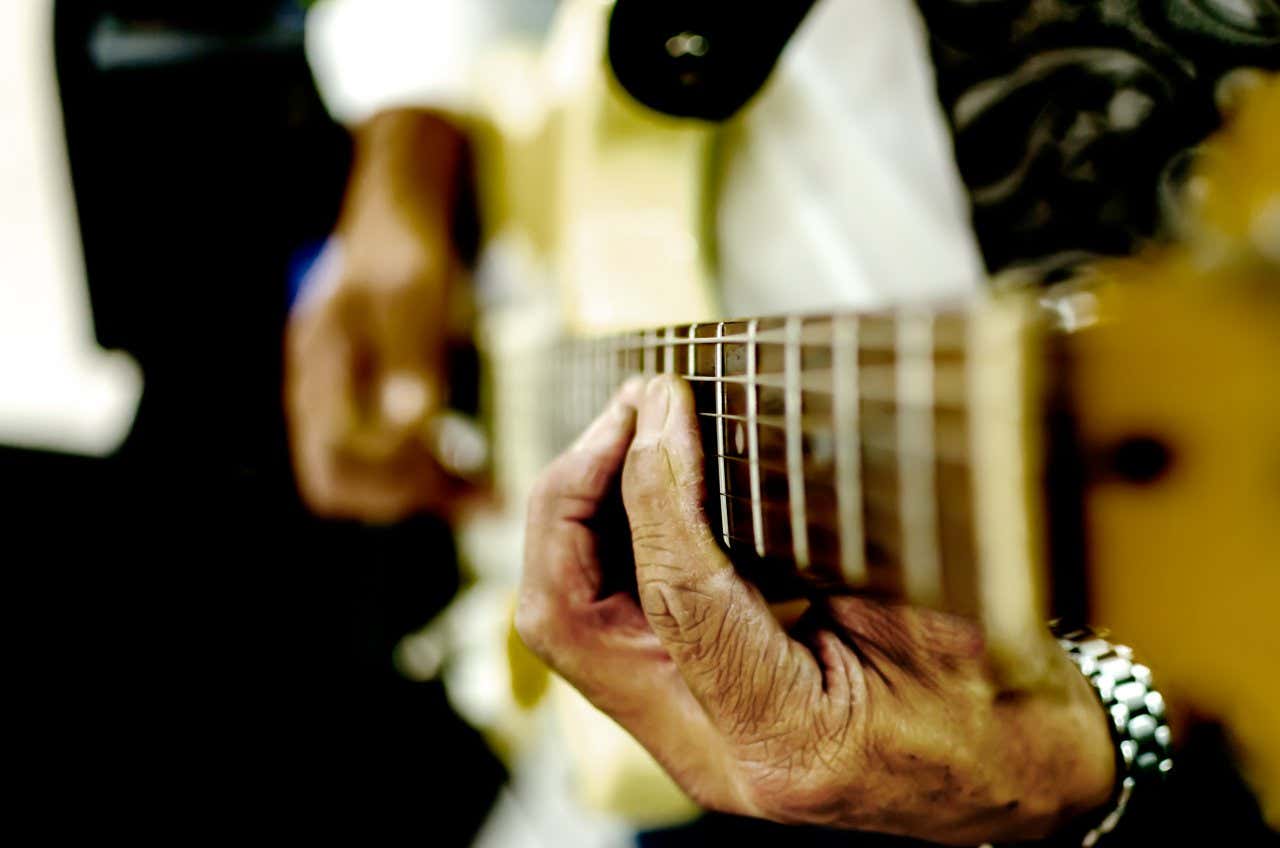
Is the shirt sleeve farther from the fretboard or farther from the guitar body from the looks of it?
the fretboard

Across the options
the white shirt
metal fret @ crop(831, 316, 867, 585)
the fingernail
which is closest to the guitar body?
the white shirt

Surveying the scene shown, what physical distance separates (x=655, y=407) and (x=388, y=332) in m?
0.63

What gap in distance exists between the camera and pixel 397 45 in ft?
4.06

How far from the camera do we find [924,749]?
1.22 ft

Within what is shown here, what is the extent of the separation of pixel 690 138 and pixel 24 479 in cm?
133

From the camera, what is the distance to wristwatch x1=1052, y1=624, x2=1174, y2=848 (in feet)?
1.41

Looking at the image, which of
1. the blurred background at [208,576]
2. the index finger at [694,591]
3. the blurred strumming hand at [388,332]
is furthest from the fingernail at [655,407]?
the blurred background at [208,576]

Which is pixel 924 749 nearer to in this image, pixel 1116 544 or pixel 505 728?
pixel 1116 544

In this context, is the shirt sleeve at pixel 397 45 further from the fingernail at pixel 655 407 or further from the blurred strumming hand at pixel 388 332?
the fingernail at pixel 655 407

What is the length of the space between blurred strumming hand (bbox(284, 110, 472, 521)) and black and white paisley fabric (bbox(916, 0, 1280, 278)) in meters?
0.63

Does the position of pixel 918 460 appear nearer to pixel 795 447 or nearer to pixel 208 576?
pixel 795 447

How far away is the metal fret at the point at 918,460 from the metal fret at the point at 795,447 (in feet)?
0.17

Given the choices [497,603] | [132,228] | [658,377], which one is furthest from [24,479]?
[658,377]

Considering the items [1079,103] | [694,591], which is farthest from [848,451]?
[1079,103]
